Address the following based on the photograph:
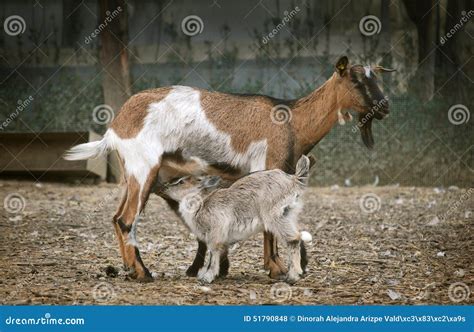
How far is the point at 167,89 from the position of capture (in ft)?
16.9

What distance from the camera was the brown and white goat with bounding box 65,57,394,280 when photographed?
493cm

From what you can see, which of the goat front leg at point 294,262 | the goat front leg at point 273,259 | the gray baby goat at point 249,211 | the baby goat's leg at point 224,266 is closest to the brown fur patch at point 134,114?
the gray baby goat at point 249,211

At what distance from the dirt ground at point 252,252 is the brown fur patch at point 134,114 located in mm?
915

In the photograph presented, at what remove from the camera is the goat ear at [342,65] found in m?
5.03

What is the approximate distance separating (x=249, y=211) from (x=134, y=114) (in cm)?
100

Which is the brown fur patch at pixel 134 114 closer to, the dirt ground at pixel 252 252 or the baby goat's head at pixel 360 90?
the dirt ground at pixel 252 252

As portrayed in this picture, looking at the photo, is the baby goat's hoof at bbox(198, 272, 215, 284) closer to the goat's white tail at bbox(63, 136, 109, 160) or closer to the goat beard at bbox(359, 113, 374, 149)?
the goat's white tail at bbox(63, 136, 109, 160)

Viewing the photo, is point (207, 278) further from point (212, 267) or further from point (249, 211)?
point (249, 211)

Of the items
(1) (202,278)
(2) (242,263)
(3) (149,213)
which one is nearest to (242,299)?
(1) (202,278)

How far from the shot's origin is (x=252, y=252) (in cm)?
574

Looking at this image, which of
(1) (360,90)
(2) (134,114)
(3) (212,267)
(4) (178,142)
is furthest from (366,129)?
(2) (134,114)

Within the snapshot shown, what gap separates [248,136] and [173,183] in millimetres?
573

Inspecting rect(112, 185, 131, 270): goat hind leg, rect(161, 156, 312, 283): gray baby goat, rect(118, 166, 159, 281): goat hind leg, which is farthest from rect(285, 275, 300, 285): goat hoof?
rect(112, 185, 131, 270): goat hind leg

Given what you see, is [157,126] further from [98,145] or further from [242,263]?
[242,263]
